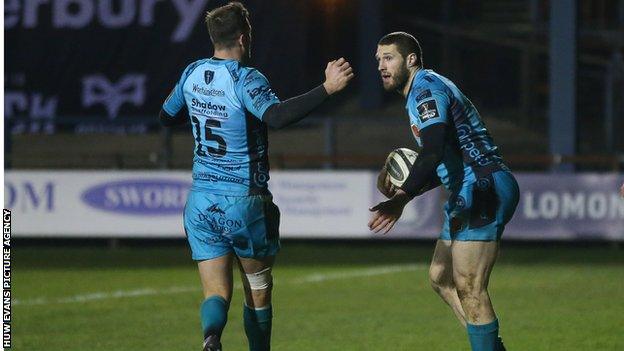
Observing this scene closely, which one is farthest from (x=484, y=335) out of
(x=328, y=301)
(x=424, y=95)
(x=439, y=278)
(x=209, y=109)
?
(x=328, y=301)

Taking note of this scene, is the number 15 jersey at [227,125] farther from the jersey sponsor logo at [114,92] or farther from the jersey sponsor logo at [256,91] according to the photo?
the jersey sponsor logo at [114,92]

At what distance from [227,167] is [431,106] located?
1147mm

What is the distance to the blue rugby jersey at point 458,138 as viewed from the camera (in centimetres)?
762

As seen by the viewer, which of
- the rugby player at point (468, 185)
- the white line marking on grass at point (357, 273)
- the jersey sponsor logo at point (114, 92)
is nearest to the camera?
the rugby player at point (468, 185)

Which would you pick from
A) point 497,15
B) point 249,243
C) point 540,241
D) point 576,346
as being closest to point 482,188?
point 249,243

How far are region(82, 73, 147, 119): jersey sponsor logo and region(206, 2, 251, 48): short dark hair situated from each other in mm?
15535

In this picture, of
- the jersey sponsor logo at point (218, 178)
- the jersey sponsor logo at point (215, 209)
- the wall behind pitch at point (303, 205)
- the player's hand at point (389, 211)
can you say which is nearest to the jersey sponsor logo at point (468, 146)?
the player's hand at point (389, 211)

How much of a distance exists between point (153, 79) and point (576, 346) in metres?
14.0

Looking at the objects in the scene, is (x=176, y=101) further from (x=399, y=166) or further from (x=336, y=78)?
(x=399, y=166)

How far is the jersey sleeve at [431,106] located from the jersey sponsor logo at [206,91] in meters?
1.04

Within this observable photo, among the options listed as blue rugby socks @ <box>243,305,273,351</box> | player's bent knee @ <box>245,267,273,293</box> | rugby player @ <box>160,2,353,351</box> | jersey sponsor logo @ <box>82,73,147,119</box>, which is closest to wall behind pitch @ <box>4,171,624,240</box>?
jersey sponsor logo @ <box>82,73,147,119</box>

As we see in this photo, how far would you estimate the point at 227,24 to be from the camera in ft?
24.5

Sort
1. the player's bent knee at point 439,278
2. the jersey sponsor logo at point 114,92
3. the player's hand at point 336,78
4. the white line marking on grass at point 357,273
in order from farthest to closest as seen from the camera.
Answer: the jersey sponsor logo at point 114,92 < the white line marking on grass at point 357,273 < the player's bent knee at point 439,278 < the player's hand at point 336,78

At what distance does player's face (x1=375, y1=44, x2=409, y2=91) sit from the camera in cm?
784
